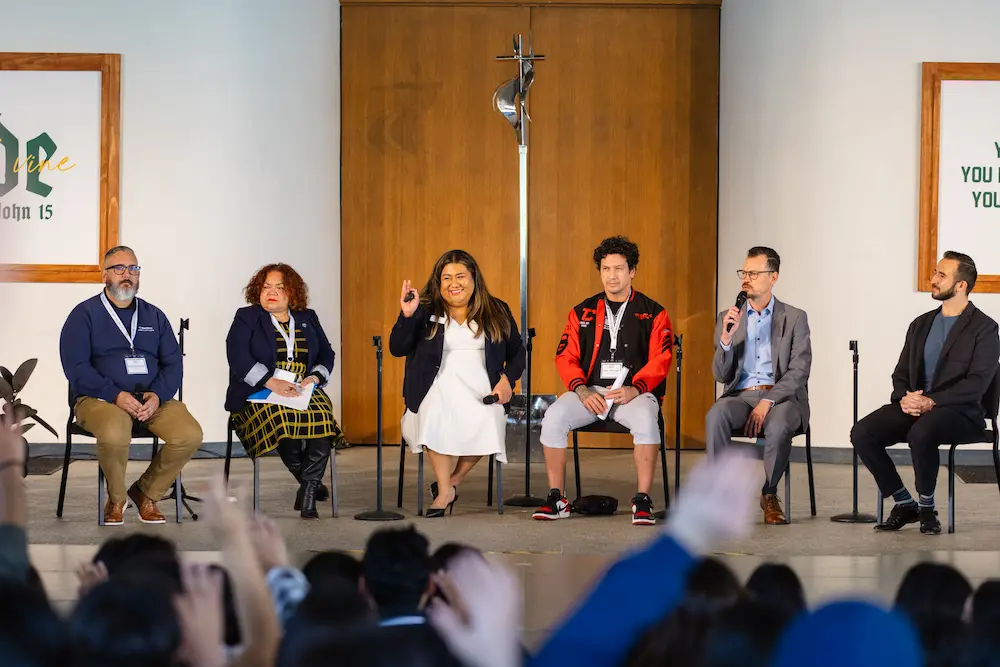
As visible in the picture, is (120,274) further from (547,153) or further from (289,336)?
(547,153)

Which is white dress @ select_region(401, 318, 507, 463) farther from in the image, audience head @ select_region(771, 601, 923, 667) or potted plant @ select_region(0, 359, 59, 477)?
audience head @ select_region(771, 601, 923, 667)

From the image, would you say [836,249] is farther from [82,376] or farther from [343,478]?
[82,376]

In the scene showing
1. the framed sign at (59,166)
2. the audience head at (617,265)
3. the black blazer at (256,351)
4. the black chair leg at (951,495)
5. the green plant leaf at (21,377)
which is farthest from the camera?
the framed sign at (59,166)

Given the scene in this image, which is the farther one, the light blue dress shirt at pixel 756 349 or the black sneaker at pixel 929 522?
the light blue dress shirt at pixel 756 349

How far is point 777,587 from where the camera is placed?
2.08m

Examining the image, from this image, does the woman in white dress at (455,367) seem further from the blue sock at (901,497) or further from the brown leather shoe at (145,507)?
the blue sock at (901,497)

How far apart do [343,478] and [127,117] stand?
267cm

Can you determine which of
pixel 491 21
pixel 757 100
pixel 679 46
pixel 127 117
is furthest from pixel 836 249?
pixel 127 117

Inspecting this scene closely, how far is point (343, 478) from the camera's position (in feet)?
22.7

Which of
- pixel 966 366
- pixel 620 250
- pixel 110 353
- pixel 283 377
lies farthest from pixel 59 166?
pixel 966 366

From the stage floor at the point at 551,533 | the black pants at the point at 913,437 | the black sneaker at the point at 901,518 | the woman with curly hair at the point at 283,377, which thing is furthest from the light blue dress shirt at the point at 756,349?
the woman with curly hair at the point at 283,377

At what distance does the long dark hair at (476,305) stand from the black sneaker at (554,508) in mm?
779

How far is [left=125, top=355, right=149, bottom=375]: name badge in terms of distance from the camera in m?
5.62

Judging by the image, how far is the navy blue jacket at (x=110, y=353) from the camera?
5523 millimetres
